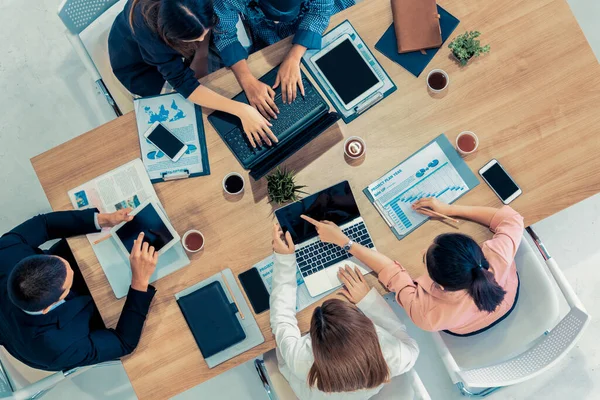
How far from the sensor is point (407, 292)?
5.41 ft

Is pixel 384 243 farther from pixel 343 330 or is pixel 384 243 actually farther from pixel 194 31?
pixel 194 31

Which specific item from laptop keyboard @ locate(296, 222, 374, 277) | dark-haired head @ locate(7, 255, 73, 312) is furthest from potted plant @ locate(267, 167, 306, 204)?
dark-haired head @ locate(7, 255, 73, 312)

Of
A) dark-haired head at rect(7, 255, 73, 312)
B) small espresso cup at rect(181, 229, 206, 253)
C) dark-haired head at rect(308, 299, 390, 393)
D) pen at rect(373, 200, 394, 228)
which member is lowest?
dark-haired head at rect(308, 299, 390, 393)

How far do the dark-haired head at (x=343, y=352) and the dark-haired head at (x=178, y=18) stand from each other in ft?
3.22

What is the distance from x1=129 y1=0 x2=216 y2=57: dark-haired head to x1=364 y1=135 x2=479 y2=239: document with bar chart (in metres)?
0.81

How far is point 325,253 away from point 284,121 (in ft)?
1.68

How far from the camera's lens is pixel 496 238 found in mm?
1669

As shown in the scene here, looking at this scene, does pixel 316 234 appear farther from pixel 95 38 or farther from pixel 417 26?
pixel 95 38

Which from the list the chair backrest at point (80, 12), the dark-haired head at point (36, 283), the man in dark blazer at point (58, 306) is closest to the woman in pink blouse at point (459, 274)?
the man in dark blazer at point (58, 306)

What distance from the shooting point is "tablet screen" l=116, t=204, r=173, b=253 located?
5.54ft

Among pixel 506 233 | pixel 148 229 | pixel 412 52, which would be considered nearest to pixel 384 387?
pixel 506 233

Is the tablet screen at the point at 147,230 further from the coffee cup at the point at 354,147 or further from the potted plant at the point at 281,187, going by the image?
the coffee cup at the point at 354,147

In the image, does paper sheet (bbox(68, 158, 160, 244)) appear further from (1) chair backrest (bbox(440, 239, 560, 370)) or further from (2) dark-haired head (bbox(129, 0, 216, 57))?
(1) chair backrest (bbox(440, 239, 560, 370))

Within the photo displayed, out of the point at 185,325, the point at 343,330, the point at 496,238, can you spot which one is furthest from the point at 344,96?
the point at 185,325
